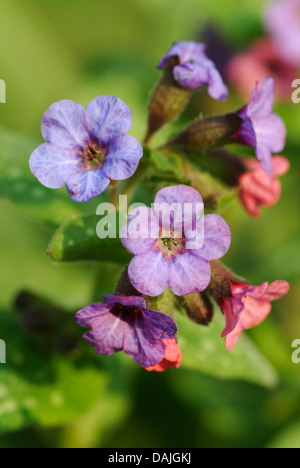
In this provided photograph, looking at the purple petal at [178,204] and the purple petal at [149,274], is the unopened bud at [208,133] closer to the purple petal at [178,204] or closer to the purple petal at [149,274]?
Answer: the purple petal at [178,204]

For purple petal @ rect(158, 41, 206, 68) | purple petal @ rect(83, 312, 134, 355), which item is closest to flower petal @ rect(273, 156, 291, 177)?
purple petal @ rect(158, 41, 206, 68)

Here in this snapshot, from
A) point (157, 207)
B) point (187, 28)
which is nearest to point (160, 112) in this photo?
point (157, 207)

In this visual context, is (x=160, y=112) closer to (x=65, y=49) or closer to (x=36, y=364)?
(x=36, y=364)

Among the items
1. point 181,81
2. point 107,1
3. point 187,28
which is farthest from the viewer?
point 107,1

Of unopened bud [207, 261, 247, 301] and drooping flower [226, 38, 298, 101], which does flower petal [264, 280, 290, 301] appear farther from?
drooping flower [226, 38, 298, 101]

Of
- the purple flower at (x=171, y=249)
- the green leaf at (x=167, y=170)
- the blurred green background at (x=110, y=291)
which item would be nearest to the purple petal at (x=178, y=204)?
the purple flower at (x=171, y=249)

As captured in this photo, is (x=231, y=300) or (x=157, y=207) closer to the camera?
(x=157, y=207)
